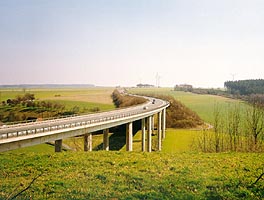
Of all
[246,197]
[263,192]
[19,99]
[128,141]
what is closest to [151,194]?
[246,197]

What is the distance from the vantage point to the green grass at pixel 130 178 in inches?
429

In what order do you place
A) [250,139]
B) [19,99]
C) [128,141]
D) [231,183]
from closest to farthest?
[231,183] → [250,139] → [128,141] → [19,99]

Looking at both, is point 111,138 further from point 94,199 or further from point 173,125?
point 94,199

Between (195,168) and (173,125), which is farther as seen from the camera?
(173,125)

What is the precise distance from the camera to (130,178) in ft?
42.9

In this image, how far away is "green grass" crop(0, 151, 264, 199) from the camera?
1091 centimetres

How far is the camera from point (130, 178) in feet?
42.9

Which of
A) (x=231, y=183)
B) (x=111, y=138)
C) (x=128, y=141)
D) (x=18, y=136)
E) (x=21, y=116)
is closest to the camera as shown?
(x=231, y=183)

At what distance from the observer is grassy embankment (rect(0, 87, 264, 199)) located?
35.8ft

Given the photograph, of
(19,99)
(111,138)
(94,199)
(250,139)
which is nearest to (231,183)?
(94,199)

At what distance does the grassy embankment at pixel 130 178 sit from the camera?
10.9 m

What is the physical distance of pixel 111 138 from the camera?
64250 mm

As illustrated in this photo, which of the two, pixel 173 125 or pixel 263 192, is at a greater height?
pixel 263 192

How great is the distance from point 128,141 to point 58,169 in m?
31.9
